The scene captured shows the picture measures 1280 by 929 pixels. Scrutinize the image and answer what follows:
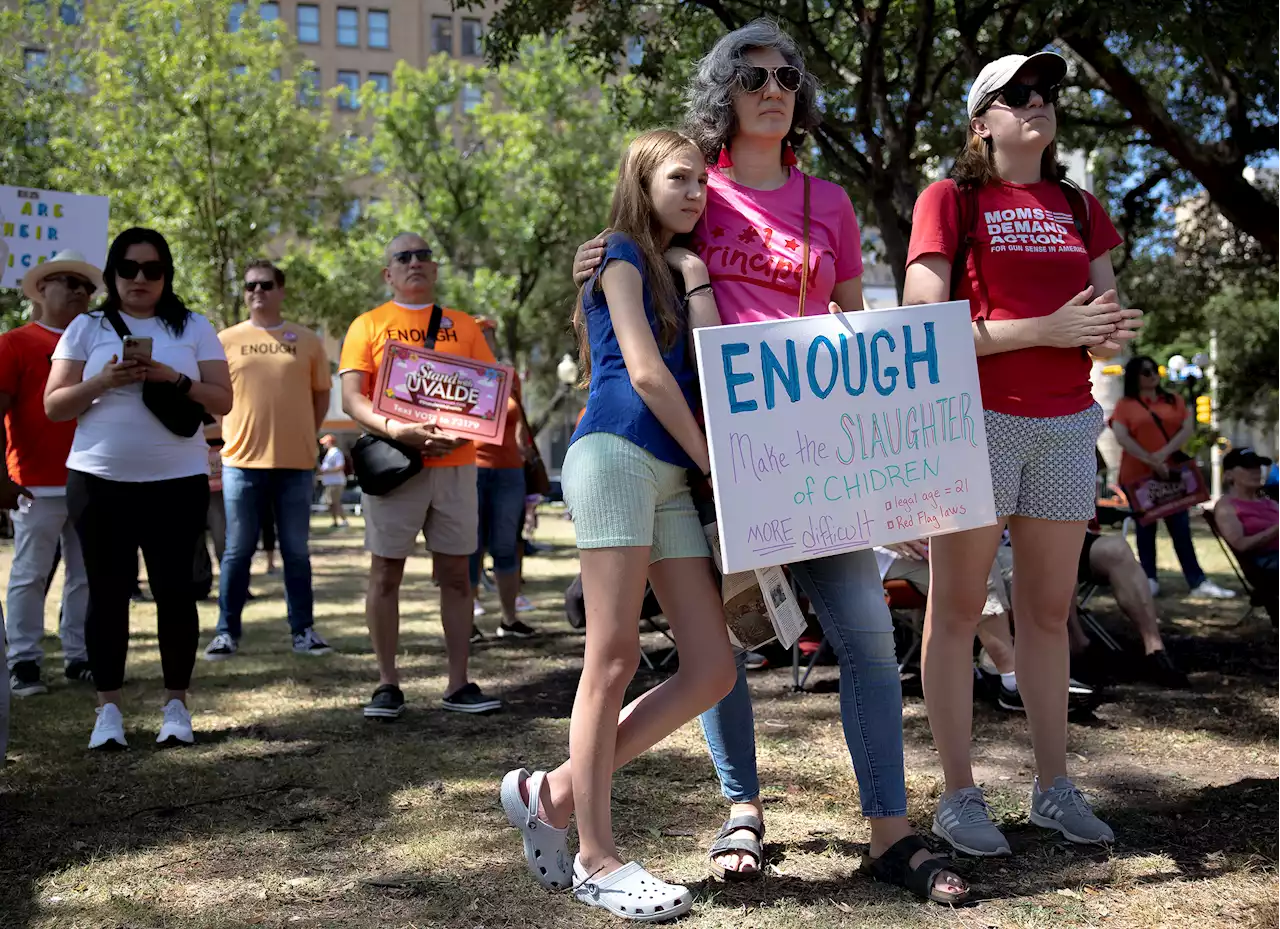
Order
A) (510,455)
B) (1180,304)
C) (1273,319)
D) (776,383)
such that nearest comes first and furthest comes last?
1. (776,383)
2. (510,455)
3. (1180,304)
4. (1273,319)

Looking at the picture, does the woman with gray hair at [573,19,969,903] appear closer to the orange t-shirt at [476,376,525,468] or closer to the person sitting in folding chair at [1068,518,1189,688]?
the person sitting in folding chair at [1068,518,1189,688]

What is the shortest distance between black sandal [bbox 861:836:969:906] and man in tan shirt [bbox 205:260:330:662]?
498cm

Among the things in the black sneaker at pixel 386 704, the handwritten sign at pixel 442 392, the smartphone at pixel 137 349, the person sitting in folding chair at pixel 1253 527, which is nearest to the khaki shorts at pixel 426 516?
the handwritten sign at pixel 442 392

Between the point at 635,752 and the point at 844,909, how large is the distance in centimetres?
62

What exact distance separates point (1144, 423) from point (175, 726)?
7.67m

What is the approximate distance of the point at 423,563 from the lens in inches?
573

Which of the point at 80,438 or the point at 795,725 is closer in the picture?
the point at 80,438

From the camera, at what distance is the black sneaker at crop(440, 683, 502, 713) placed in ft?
18.3

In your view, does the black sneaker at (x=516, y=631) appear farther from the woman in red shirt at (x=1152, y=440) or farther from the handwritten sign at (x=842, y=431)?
the handwritten sign at (x=842, y=431)

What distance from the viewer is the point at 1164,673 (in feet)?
19.8

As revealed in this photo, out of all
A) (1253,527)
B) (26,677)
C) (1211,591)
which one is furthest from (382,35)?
(1253,527)

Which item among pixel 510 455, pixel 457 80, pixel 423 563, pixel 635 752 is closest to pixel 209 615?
pixel 510 455

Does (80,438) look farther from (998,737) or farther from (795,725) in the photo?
(998,737)

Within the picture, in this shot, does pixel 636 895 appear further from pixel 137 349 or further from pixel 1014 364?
pixel 137 349
